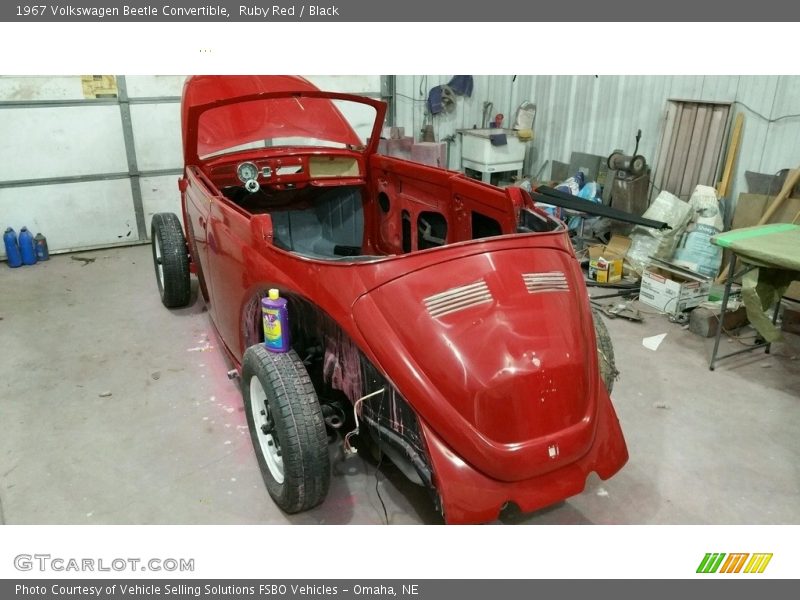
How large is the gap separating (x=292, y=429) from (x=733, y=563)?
1.67 metres

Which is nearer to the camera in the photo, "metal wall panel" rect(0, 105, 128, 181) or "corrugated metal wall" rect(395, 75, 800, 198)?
"corrugated metal wall" rect(395, 75, 800, 198)

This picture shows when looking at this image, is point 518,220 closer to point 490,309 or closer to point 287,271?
point 490,309

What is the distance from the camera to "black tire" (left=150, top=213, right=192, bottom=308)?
14.1 ft

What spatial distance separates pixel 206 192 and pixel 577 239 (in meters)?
3.89

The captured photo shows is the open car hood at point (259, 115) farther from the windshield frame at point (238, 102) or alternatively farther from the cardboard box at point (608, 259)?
the cardboard box at point (608, 259)

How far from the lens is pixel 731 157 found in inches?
208

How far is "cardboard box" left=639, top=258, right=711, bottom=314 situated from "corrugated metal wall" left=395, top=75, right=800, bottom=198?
1340 millimetres

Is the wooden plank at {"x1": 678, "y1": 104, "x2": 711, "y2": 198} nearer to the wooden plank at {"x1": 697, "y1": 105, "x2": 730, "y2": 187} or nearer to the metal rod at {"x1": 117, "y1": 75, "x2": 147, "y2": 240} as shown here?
the wooden plank at {"x1": 697, "y1": 105, "x2": 730, "y2": 187}

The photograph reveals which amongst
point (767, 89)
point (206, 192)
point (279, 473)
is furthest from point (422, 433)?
point (767, 89)

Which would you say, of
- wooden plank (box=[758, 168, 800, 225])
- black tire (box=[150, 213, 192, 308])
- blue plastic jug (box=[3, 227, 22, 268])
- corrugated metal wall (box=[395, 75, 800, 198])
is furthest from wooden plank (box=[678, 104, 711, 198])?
blue plastic jug (box=[3, 227, 22, 268])

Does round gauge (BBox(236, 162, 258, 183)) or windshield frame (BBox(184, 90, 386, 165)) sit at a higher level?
windshield frame (BBox(184, 90, 386, 165))

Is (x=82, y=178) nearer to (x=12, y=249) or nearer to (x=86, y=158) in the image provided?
(x=86, y=158)

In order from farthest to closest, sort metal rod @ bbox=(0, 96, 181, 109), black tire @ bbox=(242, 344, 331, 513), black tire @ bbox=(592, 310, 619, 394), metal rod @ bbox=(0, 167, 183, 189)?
1. metal rod @ bbox=(0, 167, 183, 189)
2. metal rod @ bbox=(0, 96, 181, 109)
3. black tire @ bbox=(592, 310, 619, 394)
4. black tire @ bbox=(242, 344, 331, 513)

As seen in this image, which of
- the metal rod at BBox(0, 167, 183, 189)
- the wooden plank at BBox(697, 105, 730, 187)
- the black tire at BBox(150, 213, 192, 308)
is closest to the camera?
the black tire at BBox(150, 213, 192, 308)
